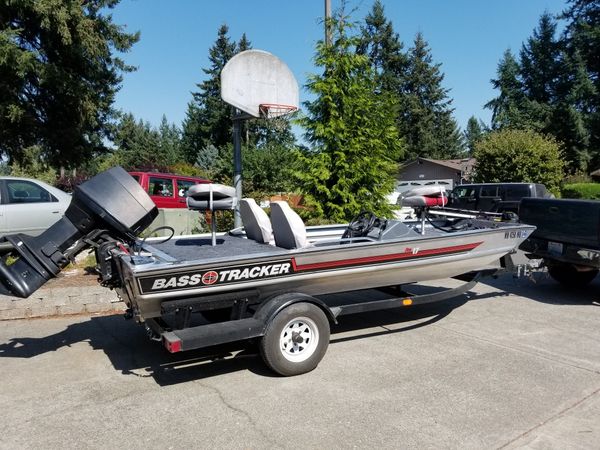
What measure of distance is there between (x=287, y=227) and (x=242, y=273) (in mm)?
888

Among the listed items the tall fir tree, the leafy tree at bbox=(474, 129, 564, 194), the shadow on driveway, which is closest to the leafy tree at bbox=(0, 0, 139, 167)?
the shadow on driveway

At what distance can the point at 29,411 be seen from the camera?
389 cm

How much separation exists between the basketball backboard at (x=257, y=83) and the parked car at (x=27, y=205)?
3882 millimetres

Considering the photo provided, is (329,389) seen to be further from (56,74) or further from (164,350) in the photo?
(56,74)

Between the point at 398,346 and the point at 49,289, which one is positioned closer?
the point at 398,346

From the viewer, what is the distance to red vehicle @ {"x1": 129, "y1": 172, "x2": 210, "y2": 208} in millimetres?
13914

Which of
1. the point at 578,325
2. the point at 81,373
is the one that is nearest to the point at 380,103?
the point at 578,325

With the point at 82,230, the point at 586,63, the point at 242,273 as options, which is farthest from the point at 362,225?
the point at 586,63

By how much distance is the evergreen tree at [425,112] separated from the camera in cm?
5388

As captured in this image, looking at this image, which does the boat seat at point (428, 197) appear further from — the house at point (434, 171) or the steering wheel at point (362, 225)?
the house at point (434, 171)

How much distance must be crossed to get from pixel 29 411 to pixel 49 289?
126 inches

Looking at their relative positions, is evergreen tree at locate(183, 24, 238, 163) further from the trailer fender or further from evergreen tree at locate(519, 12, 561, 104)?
the trailer fender

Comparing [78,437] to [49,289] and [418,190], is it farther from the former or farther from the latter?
[418,190]

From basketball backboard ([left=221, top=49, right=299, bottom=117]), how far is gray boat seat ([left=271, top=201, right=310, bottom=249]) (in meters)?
4.01
